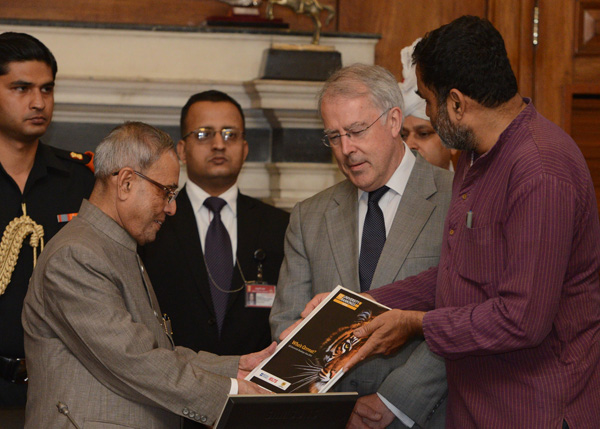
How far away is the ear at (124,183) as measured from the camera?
242 centimetres

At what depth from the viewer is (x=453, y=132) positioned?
6.81 ft

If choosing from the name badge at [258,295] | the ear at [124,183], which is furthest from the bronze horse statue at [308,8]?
the ear at [124,183]

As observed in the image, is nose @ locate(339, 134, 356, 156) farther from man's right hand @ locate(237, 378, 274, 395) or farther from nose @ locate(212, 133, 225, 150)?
nose @ locate(212, 133, 225, 150)

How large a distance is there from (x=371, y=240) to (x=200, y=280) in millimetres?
960

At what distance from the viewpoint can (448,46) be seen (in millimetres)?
2002

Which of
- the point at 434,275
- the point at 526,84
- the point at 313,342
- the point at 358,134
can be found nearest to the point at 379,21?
the point at 526,84

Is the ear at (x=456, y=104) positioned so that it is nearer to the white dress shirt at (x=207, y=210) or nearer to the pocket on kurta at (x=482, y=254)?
the pocket on kurta at (x=482, y=254)

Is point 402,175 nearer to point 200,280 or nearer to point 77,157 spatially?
point 200,280

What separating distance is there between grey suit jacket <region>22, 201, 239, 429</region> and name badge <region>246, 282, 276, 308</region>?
94 centimetres

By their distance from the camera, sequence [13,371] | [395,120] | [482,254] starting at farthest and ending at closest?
1. [13,371]
2. [395,120]
3. [482,254]

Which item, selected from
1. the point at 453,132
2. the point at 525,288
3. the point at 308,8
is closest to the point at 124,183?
the point at 453,132

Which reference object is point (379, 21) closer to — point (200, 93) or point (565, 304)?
point (200, 93)

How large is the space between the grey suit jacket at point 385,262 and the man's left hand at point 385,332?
24 centimetres

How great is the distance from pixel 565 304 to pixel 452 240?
1.10 feet
